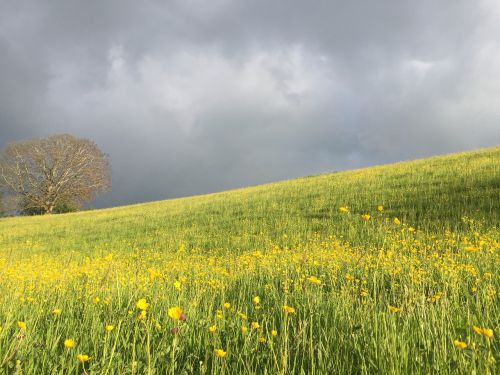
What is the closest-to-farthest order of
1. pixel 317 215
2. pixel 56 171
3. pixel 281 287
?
pixel 281 287 < pixel 317 215 < pixel 56 171

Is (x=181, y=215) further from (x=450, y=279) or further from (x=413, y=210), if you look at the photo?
(x=450, y=279)

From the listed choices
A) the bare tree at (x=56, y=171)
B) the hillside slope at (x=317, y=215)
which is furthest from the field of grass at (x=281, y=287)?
the bare tree at (x=56, y=171)

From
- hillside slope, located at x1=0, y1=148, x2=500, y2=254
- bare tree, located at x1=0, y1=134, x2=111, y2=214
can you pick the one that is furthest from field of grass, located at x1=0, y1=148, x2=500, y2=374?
bare tree, located at x1=0, y1=134, x2=111, y2=214

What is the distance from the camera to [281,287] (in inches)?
201

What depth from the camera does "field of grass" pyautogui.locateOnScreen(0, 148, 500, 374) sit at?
7.98 feet

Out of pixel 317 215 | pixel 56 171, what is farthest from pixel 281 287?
pixel 56 171

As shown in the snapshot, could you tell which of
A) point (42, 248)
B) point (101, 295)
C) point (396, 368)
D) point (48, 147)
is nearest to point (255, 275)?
point (101, 295)

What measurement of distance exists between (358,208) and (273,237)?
445 centimetres

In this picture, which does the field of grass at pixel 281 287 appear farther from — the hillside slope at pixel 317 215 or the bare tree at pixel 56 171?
the bare tree at pixel 56 171

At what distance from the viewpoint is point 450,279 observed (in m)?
4.68

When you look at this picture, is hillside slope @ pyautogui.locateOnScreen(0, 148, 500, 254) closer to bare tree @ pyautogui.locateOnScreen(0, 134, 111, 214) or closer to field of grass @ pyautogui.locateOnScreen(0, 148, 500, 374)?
field of grass @ pyautogui.locateOnScreen(0, 148, 500, 374)

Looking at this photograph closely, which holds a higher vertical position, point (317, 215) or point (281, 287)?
point (317, 215)

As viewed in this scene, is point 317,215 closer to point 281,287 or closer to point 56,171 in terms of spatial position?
Answer: point 281,287

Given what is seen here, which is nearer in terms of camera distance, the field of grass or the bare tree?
the field of grass
